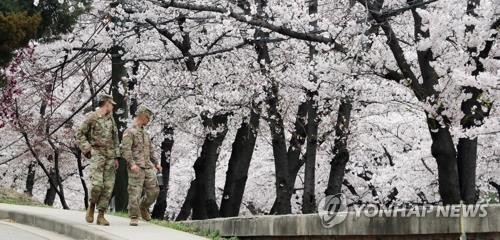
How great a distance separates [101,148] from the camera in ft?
33.2

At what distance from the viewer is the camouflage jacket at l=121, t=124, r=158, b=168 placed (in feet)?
33.3

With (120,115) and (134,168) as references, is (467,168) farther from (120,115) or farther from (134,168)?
(120,115)

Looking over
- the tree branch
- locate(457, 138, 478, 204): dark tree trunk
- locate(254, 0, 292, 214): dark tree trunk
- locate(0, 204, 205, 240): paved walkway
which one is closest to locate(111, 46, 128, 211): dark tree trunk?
locate(254, 0, 292, 214): dark tree trunk

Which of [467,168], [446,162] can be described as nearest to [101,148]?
[446,162]

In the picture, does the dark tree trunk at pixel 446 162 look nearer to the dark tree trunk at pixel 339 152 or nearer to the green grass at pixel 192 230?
the green grass at pixel 192 230

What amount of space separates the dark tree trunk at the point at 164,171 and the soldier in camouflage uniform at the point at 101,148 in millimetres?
11137

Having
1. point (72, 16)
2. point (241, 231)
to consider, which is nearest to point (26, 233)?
point (241, 231)

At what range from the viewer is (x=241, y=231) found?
11.2 metres

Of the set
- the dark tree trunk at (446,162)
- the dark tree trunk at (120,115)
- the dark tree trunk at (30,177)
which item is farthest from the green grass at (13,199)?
the dark tree trunk at (30,177)

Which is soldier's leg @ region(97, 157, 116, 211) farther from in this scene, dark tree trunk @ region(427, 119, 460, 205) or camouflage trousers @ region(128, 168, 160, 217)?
dark tree trunk @ region(427, 119, 460, 205)

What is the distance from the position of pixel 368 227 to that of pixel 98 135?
12.8ft

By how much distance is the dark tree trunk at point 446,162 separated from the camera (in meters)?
11.8

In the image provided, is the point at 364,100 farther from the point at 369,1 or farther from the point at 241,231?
the point at 241,231

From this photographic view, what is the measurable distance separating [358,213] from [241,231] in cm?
260
